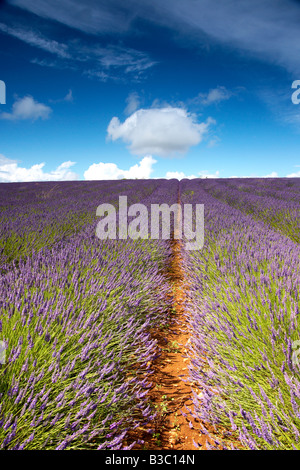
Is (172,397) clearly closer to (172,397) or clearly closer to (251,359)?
(172,397)

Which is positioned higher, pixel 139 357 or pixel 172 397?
pixel 139 357

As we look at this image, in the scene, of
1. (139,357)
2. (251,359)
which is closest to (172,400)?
(139,357)

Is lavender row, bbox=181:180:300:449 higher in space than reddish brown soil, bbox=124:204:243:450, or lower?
higher

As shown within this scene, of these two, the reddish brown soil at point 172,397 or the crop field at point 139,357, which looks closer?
the crop field at point 139,357

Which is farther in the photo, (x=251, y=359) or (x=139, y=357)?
(x=139, y=357)

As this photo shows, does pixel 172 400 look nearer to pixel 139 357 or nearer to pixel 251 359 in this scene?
pixel 139 357

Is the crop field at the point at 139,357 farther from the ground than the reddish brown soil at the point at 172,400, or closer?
farther from the ground

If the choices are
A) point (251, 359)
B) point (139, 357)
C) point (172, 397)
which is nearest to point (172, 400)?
point (172, 397)

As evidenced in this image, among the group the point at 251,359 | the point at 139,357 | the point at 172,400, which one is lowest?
the point at 172,400

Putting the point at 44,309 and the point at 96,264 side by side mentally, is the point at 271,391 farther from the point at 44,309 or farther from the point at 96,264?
the point at 96,264

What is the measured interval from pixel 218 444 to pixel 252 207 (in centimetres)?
708

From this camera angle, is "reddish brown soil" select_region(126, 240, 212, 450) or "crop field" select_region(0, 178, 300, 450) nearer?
"crop field" select_region(0, 178, 300, 450)
